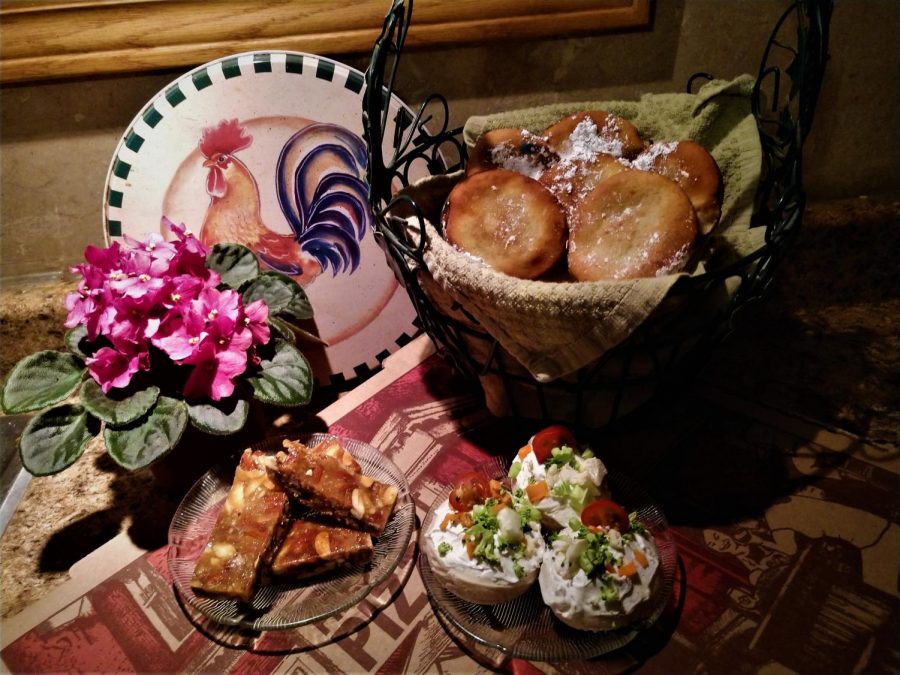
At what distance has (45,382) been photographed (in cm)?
72

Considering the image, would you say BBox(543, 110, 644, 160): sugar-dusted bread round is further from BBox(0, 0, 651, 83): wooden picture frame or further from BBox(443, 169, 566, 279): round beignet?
BBox(0, 0, 651, 83): wooden picture frame

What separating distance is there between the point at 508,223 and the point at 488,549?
325 millimetres

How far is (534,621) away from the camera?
583 millimetres

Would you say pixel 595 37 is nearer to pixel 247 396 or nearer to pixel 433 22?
pixel 433 22

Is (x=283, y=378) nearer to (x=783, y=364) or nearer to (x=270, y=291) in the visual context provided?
(x=270, y=291)

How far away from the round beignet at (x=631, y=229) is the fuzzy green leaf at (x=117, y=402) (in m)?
0.49

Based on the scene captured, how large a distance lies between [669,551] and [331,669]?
354 mm

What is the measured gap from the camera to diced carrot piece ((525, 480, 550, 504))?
61 cm

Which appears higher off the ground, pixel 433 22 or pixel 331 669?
pixel 433 22

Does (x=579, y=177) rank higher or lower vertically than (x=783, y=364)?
higher

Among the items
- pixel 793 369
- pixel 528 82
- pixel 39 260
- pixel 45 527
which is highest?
pixel 528 82

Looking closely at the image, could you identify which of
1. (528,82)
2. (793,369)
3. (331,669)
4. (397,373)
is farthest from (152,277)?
(793,369)

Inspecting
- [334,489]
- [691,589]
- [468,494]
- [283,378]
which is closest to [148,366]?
[283,378]

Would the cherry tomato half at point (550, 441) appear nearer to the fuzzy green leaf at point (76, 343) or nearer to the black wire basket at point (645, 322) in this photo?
the black wire basket at point (645, 322)
